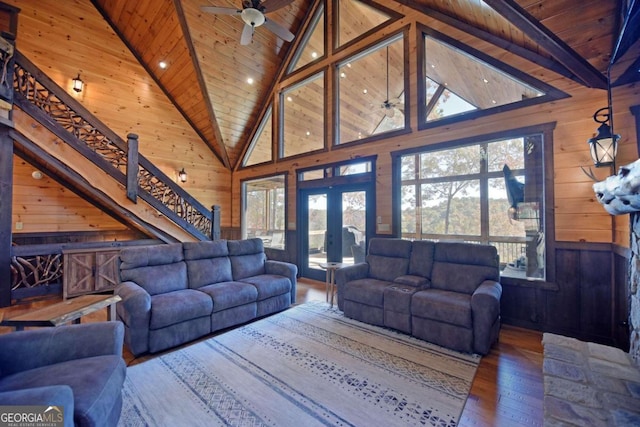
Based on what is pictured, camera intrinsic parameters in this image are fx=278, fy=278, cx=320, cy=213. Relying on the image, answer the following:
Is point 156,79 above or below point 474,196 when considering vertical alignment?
above

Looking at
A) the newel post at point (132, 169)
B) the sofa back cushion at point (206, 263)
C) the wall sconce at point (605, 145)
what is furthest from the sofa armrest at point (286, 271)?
the wall sconce at point (605, 145)

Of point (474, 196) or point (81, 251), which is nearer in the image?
point (474, 196)

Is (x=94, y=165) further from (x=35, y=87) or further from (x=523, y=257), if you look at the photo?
(x=523, y=257)

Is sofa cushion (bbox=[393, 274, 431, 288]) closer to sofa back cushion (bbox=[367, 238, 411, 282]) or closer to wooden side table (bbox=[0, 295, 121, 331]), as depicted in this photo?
sofa back cushion (bbox=[367, 238, 411, 282])

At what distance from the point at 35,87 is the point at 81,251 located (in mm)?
2555

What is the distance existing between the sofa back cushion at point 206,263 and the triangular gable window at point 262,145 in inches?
→ 140

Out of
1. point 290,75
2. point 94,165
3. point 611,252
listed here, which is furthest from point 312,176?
point 611,252

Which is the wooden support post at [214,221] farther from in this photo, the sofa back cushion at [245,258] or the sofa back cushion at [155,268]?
the sofa back cushion at [155,268]

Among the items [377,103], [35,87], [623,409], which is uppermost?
[377,103]

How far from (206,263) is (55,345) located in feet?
7.02

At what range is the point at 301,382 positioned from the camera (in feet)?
7.63

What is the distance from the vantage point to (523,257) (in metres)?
3.72

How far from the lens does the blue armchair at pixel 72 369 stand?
1262mm

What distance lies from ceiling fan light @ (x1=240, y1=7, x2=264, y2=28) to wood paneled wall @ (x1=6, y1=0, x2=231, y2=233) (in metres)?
4.30
